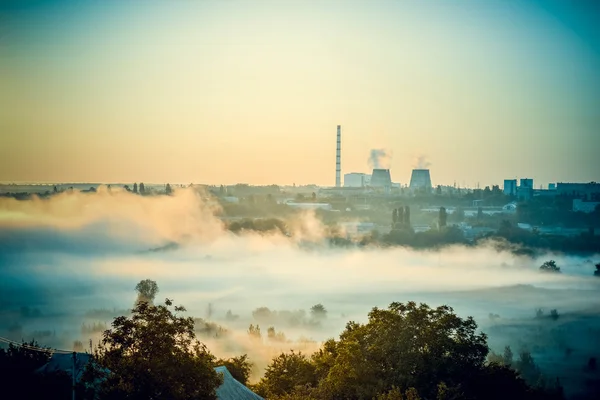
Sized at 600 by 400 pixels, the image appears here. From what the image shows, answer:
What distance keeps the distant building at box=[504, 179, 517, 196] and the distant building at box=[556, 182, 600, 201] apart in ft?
28.8

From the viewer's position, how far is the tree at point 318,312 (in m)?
83.3

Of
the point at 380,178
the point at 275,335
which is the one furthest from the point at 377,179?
the point at 275,335

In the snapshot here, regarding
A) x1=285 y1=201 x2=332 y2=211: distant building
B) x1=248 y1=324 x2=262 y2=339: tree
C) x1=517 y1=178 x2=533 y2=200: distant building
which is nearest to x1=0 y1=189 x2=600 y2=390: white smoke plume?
x1=248 y1=324 x2=262 y2=339: tree

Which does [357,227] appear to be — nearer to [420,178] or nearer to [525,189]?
[525,189]

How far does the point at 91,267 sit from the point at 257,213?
36084mm

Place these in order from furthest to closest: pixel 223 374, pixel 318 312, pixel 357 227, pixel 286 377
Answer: pixel 357 227 < pixel 318 312 < pixel 286 377 < pixel 223 374

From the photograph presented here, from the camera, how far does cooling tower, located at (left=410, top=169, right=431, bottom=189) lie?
16350 cm

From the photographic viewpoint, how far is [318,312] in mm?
85250

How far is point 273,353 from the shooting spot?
56.9m

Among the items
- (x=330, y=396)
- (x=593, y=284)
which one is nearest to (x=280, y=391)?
(x=330, y=396)

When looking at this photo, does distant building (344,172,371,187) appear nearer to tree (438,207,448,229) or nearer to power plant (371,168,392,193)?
power plant (371,168,392,193)

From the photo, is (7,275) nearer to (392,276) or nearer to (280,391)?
(280,391)

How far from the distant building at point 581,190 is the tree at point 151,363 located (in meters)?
118

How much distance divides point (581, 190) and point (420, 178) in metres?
39.7
